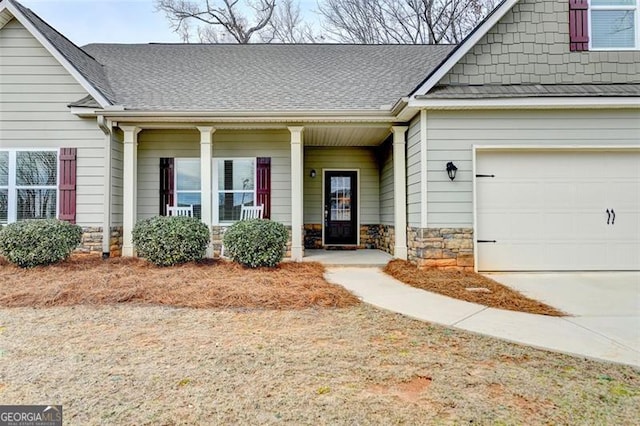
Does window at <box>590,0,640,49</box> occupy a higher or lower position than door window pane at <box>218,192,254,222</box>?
higher

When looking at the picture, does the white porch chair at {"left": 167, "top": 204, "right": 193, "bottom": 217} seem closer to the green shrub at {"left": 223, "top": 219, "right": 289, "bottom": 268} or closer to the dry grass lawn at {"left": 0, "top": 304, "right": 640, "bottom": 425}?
the green shrub at {"left": 223, "top": 219, "right": 289, "bottom": 268}

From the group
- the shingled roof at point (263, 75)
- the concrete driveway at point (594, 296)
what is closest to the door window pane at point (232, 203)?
the shingled roof at point (263, 75)

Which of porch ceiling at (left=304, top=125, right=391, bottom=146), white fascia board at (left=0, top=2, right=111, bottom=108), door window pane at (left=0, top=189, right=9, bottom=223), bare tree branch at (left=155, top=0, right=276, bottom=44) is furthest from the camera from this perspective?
bare tree branch at (left=155, top=0, right=276, bottom=44)

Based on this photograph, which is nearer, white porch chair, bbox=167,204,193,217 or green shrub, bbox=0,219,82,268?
green shrub, bbox=0,219,82,268

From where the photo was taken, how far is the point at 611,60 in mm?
6199

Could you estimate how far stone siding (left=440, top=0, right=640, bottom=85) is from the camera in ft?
20.3

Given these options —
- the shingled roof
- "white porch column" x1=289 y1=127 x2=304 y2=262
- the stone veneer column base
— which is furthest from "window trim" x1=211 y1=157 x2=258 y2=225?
the stone veneer column base

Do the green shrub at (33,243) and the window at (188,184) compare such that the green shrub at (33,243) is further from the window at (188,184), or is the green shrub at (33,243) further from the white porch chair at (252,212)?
the white porch chair at (252,212)

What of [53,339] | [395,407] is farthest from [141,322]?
[395,407]

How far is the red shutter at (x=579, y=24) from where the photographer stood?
243 inches

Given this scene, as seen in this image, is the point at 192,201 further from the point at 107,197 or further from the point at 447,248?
the point at 447,248

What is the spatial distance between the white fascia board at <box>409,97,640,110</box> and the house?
30 mm

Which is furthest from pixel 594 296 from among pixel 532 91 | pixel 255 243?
pixel 255 243

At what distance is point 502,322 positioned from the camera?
367 cm
